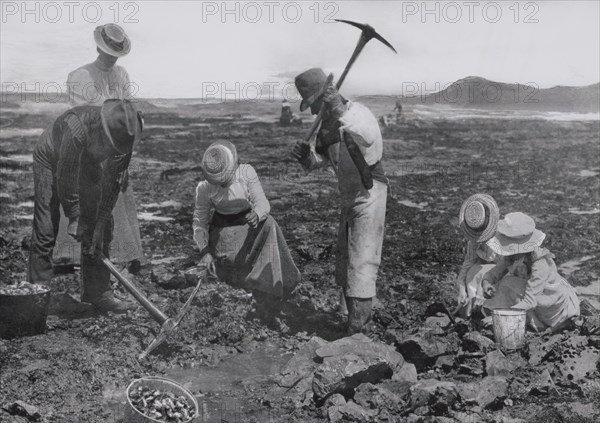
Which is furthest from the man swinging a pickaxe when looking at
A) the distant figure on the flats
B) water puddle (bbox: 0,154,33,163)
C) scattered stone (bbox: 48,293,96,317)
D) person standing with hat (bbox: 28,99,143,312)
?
the distant figure on the flats

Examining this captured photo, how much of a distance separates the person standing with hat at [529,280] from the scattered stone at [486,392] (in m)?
0.96

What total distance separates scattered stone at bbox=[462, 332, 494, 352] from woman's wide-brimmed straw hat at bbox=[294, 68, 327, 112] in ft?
6.62

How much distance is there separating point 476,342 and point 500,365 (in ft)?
0.96

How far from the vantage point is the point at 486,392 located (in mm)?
4117

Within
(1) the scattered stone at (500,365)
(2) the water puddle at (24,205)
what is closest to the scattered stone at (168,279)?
(1) the scattered stone at (500,365)

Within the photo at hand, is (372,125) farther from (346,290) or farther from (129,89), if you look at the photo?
(129,89)

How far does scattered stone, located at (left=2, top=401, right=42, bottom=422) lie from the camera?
386cm

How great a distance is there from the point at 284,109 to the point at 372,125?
2086 cm

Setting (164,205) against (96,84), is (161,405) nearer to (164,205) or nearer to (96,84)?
(96,84)

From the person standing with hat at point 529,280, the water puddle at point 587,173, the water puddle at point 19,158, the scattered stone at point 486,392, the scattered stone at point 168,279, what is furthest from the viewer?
the water puddle at point 587,173

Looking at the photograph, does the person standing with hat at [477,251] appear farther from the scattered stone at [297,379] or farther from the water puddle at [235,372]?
the water puddle at [235,372]

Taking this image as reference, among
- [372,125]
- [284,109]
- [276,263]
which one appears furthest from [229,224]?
[284,109]

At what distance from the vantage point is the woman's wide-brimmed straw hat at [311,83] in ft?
16.1

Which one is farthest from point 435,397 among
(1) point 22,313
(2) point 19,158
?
(2) point 19,158
